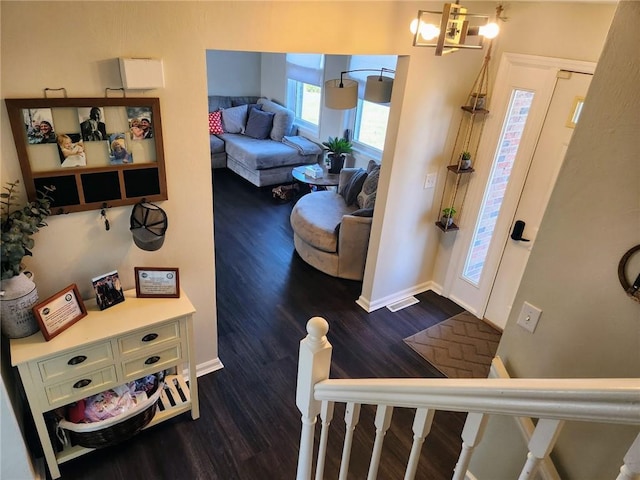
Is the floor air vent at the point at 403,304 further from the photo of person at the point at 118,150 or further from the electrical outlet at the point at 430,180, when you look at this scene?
the photo of person at the point at 118,150

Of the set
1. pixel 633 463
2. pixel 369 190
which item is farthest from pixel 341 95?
pixel 633 463

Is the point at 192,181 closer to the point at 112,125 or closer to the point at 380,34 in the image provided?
the point at 112,125

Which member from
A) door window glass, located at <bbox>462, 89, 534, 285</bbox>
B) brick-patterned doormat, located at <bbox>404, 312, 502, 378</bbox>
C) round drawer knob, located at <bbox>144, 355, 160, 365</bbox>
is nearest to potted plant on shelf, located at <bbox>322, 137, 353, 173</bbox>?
door window glass, located at <bbox>462, 89, 534, 285</bbox>

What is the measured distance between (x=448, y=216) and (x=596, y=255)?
216 centimetres

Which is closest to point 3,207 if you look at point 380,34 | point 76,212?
point 76,212

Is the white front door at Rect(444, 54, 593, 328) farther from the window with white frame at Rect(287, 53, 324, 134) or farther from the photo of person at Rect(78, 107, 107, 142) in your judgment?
the window with white frame at Rect(287, 53, 324, 134)

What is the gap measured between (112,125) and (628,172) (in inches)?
82.9

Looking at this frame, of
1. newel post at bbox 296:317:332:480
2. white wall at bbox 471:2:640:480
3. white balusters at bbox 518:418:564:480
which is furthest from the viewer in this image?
white wall at bbox 471:2:640:480

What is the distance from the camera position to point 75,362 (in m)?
2.05

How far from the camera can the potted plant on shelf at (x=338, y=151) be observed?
5.66 meters

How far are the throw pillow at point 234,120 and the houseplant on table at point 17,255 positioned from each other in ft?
17.7

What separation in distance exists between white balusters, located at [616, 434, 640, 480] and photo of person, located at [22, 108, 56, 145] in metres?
2.21

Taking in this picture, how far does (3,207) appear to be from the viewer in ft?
6.22

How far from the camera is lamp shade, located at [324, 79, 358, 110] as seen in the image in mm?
4000
